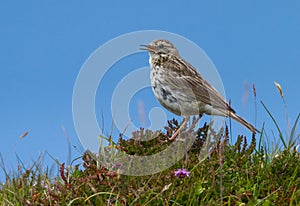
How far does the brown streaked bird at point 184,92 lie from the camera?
28.2 feet

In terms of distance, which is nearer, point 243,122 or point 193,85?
point 243,122

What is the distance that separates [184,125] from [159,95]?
3.05ft

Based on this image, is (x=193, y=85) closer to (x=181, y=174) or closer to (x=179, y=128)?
(x=179, y=128)

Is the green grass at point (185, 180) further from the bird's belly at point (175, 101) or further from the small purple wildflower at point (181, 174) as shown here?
the bird's belly at point (175, 101)

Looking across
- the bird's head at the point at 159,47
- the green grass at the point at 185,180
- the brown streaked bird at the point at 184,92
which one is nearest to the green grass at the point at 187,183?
the green grass at the point at 185,180

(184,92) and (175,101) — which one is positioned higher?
(184,92)

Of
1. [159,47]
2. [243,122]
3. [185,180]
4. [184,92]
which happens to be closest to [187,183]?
[185,180]

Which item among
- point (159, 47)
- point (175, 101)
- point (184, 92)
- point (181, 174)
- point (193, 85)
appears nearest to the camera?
point (181, 174)

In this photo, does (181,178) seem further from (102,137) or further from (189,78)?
(189,78)

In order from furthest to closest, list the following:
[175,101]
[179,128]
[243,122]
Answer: [175,101] < [243,122] < [179,128]

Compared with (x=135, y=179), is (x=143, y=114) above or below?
above

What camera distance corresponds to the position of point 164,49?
9.66 m

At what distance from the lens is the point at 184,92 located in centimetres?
871

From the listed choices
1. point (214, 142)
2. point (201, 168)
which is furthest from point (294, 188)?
point (214, 142)
